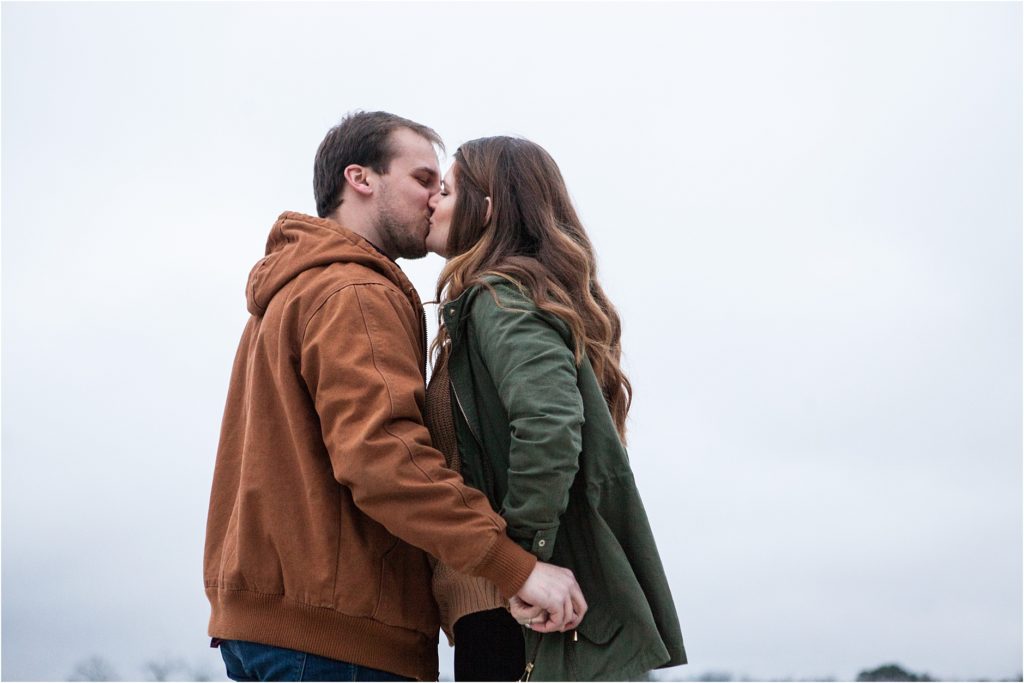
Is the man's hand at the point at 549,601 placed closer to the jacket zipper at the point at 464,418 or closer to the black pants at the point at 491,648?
the black pants at the point at 491,648

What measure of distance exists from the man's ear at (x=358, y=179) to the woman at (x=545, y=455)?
1.46ft

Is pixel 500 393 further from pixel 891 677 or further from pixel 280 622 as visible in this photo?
pixel 891 677

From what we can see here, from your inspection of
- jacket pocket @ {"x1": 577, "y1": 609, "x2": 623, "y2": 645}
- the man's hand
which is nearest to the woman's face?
the man's hand

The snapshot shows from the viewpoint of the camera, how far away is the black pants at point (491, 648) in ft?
8.36

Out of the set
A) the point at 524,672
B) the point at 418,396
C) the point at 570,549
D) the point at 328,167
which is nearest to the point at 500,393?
the point at 418,396

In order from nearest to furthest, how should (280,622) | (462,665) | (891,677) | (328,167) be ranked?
(280,622)
(462,665)
(328,167)
(891,677)

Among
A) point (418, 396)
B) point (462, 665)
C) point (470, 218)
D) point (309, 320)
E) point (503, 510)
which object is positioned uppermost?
point (470, 218)

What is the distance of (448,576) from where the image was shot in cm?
260

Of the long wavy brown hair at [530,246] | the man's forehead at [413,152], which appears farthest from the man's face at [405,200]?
the long wavy brown hair at [530,246]

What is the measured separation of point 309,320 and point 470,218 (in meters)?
0.65

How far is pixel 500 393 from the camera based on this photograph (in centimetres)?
251

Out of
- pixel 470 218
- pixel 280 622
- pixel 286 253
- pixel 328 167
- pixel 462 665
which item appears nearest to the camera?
pixel 280 622

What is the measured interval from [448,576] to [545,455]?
1.48ft

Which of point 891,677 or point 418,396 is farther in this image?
point 891,677
